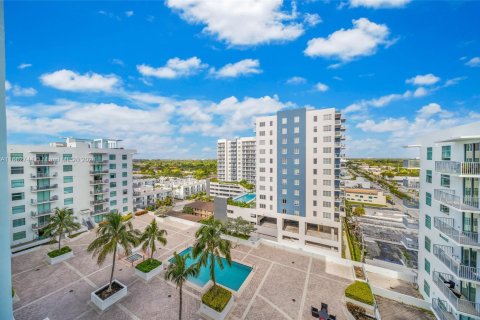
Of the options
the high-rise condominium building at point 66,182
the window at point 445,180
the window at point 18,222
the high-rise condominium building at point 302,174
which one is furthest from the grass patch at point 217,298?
the window at point 18,222

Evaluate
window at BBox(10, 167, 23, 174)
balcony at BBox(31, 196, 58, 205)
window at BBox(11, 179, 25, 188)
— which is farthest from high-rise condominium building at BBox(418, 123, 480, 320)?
window at BBox(11, 179, 25, 188)

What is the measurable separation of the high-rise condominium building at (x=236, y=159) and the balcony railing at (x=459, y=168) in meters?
62.5

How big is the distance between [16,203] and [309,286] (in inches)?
1573

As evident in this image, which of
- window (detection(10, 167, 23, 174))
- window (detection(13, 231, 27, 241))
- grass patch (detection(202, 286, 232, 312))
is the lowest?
grass patch (detection(202, 286, 232, 312))

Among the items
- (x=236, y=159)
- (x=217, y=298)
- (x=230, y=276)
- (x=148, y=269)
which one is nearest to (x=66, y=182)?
(x=148, y=269)

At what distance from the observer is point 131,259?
2427cm

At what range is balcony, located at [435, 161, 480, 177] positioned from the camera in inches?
530

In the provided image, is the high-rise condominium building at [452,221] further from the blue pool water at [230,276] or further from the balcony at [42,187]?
the balcony at [42,187]

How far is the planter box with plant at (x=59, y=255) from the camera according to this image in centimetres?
2336

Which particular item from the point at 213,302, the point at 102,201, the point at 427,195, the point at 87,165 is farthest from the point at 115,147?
the point at 427,195

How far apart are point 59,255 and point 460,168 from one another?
39.3 m

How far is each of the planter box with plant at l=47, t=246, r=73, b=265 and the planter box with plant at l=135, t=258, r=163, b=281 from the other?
10.1 metres

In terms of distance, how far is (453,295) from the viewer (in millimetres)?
13891

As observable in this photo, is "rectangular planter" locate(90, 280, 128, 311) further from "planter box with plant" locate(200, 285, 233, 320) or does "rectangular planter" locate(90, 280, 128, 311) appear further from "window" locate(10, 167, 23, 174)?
"window" locate(10, 167, 23, 174)
